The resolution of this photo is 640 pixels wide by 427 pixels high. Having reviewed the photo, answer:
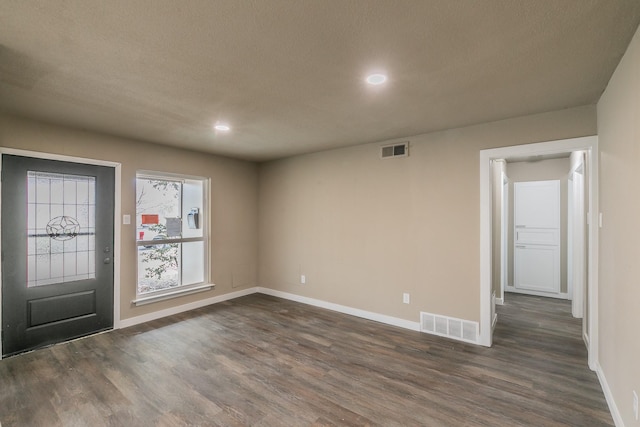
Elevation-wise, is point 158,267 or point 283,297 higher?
point 158,267

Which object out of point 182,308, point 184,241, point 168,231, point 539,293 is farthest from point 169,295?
point 539,293

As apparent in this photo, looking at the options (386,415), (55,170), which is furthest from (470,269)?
(55,170)

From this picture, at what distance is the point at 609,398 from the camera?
228cm

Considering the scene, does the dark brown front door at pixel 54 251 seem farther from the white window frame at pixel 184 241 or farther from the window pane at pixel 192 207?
the window pane at pixel 192 207

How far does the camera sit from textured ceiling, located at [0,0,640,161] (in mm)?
1531

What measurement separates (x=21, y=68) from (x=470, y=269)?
174 inches

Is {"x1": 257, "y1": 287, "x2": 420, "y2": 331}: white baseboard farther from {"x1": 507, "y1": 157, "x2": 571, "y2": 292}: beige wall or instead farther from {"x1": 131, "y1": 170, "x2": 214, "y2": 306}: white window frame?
{"x1": 507, "y1": 157, "x2": 571, "y2": 292}: beige wall

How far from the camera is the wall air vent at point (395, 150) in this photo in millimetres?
3961

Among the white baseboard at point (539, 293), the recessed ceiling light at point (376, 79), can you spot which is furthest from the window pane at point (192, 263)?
the white baseboard at point (539, 293)

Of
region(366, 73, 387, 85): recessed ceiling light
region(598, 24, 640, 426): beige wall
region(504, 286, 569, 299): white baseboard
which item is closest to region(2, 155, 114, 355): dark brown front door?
region(366, 73, 387, 85): recessed ceiling light

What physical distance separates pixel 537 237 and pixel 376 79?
206 inches

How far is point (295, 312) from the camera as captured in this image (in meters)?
4.58

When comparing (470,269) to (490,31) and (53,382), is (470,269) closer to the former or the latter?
(490,31)

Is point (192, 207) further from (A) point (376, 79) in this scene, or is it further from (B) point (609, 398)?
(B) point (609, 398)
